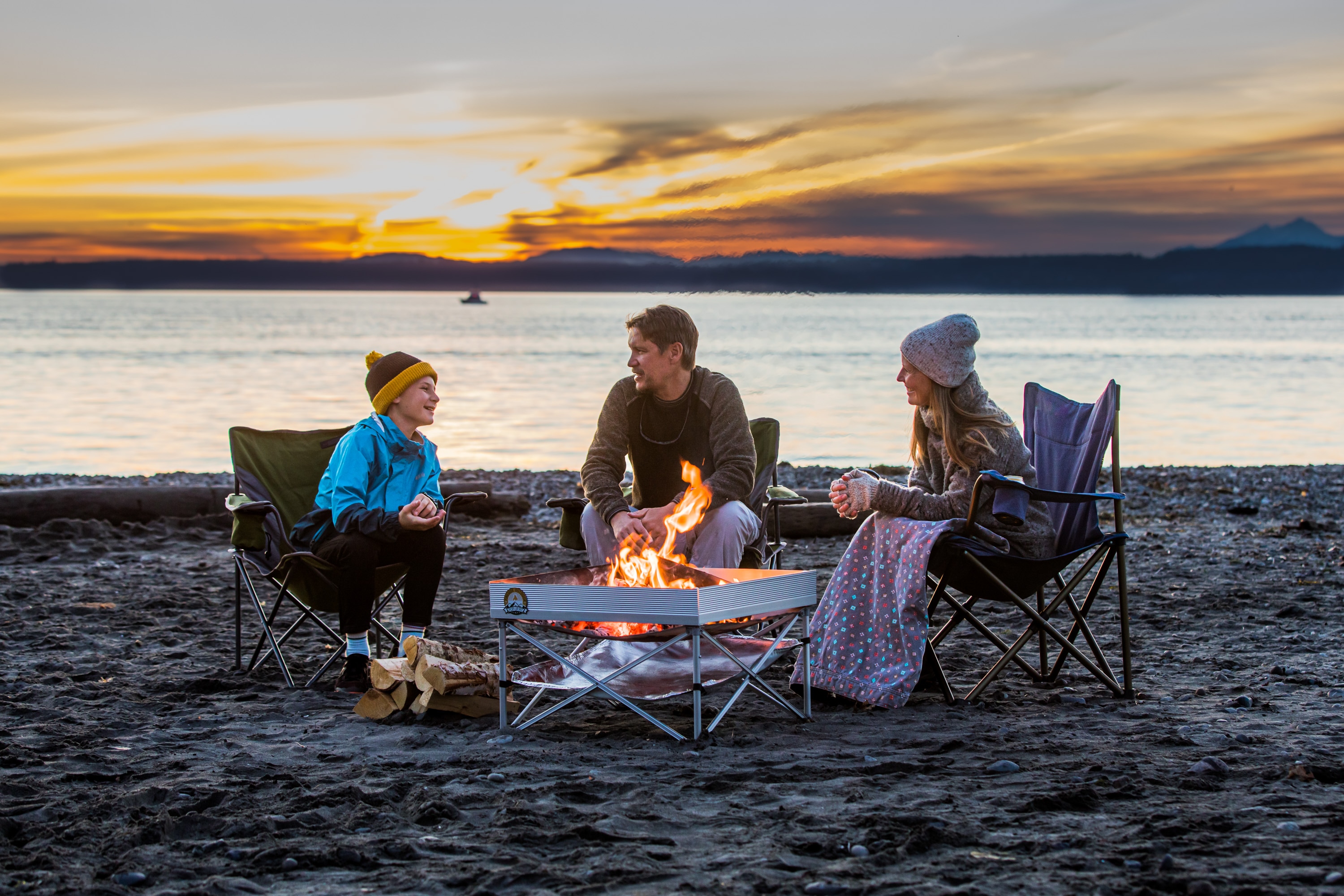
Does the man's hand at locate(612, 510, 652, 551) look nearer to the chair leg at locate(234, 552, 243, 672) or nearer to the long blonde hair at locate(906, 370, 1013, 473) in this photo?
the long blonde hair at locate(906, 370, 1013, 473)

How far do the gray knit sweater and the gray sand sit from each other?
1.65ft

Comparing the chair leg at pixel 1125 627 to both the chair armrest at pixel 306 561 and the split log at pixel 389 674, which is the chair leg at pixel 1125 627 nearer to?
the split log at pixel 389 674

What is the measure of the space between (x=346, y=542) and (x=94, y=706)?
2.88 feet

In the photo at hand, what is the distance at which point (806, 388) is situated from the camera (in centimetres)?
2420

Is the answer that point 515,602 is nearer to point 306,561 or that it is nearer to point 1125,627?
point 306,561

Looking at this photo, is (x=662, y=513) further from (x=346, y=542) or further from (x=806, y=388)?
(x=806, y=388)

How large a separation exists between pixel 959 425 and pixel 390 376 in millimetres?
1889

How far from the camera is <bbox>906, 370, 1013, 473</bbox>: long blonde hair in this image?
374 centimetres

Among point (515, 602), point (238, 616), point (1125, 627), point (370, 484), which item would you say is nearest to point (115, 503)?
point (238, 616)

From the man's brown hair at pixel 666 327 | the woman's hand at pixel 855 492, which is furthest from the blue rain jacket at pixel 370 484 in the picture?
the woman's hand at pixel 855 492

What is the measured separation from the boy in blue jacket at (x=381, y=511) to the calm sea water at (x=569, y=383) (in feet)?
3.32

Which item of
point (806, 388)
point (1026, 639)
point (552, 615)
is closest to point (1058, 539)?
point (1026, 639)

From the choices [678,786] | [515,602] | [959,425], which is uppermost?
[959,425]

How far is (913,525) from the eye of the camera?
12.1 feet
